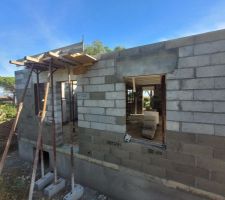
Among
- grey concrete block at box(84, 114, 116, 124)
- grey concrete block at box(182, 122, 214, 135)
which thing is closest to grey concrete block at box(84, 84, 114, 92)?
grey concrete block at box(84, 114, 116, 124)

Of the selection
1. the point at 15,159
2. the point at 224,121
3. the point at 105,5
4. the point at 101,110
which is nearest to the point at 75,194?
the point at 101,110

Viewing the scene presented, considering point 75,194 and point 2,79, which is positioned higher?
point 2,79

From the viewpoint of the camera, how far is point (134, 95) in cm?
1107

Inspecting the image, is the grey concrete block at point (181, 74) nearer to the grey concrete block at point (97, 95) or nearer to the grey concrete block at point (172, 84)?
the grey concrete block at point (172, 84)

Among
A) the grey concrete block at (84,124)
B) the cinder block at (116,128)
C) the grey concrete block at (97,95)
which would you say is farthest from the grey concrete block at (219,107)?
the grey concrete block at (84,124)

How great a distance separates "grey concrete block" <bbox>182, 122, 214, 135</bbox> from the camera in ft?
9.55

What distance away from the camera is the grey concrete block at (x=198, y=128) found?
2.91 meters

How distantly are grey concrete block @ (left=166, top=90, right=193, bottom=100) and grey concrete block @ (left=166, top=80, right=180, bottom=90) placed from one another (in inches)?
2.9

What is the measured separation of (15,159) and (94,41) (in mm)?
15986

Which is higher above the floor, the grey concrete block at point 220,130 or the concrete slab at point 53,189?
the grey concrete block at point 220,130

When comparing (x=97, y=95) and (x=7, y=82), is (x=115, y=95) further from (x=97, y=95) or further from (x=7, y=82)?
(x=7, y=82)

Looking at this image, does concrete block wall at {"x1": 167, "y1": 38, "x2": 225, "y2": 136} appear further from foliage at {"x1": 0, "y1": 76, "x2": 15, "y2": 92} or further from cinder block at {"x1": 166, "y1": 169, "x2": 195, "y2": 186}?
foliage at {"x1": 0, "y1": 76, "x2": 15, "y2": 92}

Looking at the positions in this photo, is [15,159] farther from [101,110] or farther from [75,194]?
[101,110]

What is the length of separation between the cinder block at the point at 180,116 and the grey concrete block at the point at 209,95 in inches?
12.7
